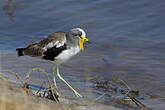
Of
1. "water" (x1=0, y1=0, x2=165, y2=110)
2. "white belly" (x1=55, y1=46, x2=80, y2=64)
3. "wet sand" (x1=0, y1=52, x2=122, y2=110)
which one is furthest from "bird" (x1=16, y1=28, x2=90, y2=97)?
"water" (x1=0, y1=0, x2=165, y2=110)

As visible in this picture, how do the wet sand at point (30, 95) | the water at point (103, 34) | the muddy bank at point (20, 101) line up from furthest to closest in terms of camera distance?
the water at point (103, 34)
the wet sand at point (30, 95)
the muddy bank at point (20, 101)

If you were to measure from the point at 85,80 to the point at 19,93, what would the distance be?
246 cm

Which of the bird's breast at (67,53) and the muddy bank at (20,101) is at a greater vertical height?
the bird's breast at (67,53)

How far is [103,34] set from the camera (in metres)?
11.5

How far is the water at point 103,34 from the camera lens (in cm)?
943

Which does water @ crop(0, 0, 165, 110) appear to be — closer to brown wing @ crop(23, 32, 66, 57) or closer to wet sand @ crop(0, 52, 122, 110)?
wet sand @ crop(0, 52, 122, 110)

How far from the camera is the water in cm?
943

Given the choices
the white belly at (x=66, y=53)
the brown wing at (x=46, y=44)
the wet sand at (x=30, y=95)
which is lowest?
the wet sand at (x=30, y=95)

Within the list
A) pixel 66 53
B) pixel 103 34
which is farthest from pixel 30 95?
pixel 103 34

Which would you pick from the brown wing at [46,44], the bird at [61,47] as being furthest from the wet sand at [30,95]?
the brown wing at [46,44]

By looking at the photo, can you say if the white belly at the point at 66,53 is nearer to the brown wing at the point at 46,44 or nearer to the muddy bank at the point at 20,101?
the brown wing at the point at 46,44

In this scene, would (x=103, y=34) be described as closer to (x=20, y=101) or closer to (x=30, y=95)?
(x=30, y=95)

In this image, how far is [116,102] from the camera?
8.01 metres

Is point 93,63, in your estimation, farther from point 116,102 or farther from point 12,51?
point 116,102
